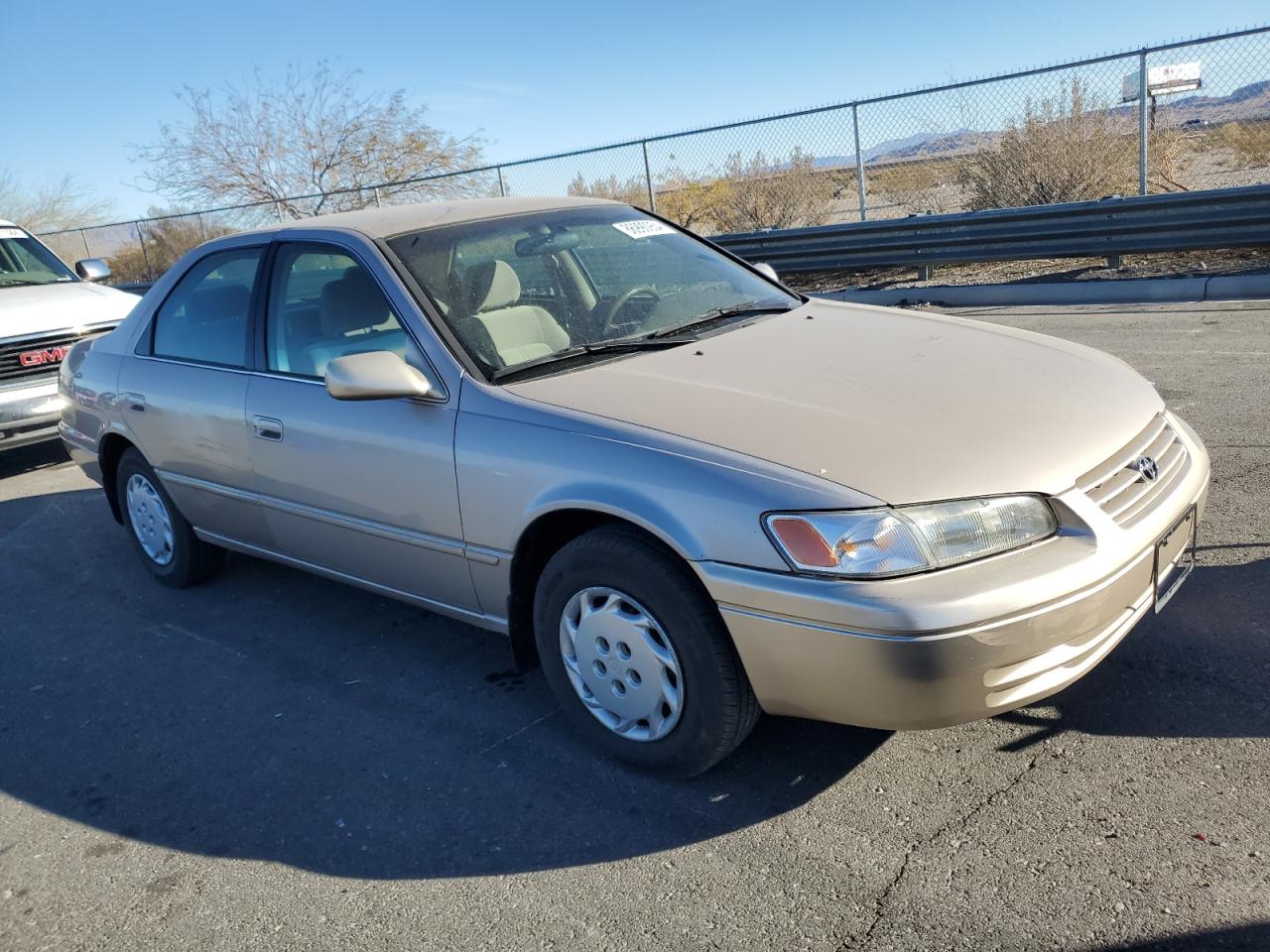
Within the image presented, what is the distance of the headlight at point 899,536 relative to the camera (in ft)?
8.52

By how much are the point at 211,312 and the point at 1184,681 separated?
3.93 metres

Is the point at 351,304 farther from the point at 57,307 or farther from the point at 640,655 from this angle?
the point at 57,307

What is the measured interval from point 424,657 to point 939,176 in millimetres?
10769

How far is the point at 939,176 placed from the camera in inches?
516

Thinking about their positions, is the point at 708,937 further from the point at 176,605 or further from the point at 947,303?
the point at 947,303

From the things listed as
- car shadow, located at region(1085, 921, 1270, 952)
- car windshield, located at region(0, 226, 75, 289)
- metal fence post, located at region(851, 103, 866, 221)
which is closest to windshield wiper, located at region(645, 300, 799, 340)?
car shadow, located at region(1085, 921, 1270, 952)

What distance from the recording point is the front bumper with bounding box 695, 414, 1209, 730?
2539 mm

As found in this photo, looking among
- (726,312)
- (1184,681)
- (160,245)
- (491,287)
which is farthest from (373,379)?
(160,245)

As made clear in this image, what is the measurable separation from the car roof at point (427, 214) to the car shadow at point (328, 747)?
1.57m

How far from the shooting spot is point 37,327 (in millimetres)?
8016

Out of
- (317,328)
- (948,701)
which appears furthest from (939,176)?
(948,701)

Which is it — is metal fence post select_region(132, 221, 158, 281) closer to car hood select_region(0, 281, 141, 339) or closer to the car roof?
car hood select_region(0, 281, 141, 339)

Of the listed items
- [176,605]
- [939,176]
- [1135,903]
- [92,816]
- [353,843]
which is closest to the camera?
[1135,903]

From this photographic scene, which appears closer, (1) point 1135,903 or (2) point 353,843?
(1) point 1135,903
